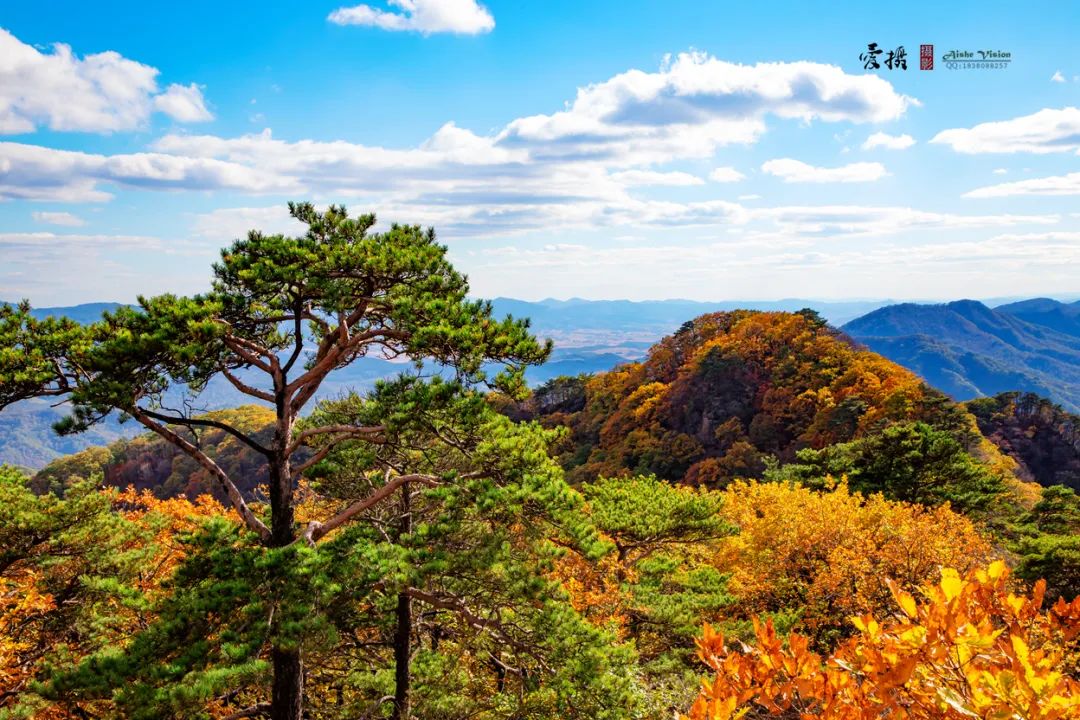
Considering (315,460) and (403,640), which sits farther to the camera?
(403,640)

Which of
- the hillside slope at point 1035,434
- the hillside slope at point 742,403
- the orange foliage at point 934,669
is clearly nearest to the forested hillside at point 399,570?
the orange foliage at point 934,669

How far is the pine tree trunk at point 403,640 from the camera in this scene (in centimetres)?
1033

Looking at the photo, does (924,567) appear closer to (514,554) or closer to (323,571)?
(514,554)

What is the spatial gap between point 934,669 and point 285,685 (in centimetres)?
792

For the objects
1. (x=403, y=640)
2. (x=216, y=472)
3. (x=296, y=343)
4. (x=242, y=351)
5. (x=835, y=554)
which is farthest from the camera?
(x=835, y=554)

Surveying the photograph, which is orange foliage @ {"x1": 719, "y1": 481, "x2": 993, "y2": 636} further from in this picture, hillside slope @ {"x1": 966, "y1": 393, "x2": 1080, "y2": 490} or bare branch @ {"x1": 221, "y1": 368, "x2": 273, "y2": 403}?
hillside slope @ {"x1": 966, "y1": 393, "x2": 1080, "y2": 490}

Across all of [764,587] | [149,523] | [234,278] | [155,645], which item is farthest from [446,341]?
[764,587]

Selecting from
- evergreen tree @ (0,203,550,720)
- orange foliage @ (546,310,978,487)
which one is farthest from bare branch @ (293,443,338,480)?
orange foliage @ (546,310,978,487)

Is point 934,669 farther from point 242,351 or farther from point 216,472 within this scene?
point 216,472

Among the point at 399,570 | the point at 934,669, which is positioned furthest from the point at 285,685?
the point at 934,669

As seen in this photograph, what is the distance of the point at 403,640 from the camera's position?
10.6 m

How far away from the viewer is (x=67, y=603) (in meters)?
14.0

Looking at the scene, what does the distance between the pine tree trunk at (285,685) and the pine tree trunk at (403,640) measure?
212cm

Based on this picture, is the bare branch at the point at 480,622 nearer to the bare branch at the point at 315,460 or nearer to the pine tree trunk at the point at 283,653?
the pine tree trunk at the point at 283,653
